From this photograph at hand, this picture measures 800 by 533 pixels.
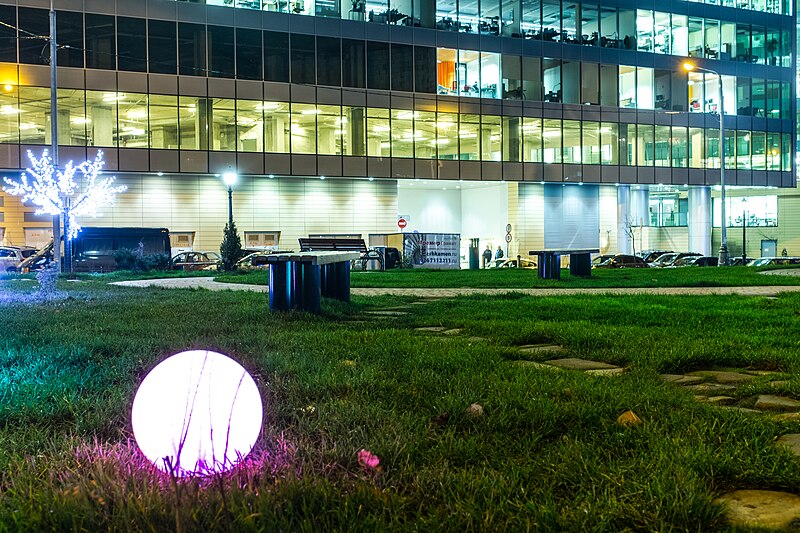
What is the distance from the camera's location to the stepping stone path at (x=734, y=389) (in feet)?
14.6

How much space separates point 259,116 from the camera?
45.5 metres

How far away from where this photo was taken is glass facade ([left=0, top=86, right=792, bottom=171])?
41812 mm

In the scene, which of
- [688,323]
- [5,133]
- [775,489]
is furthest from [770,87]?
[775,489]

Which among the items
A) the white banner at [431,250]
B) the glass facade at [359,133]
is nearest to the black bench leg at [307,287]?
the white banner at [431,250]

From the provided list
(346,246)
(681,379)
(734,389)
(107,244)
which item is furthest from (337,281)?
(107,244)

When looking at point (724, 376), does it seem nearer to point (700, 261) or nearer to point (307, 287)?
point (307, 287)

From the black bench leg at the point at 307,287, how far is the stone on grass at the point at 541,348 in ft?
11.7

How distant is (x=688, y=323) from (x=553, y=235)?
1870 inches

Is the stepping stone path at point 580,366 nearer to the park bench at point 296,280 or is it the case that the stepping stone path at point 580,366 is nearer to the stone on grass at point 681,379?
the stone on grass at point 681,379

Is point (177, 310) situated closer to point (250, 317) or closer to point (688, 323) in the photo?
point (250, 317)

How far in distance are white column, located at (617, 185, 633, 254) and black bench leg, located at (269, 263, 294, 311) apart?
51.0 meters

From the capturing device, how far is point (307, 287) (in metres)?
10.1

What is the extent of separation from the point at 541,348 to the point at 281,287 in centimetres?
441

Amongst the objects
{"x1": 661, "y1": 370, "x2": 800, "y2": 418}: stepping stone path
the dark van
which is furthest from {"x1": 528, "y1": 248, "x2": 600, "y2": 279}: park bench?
the dark van
